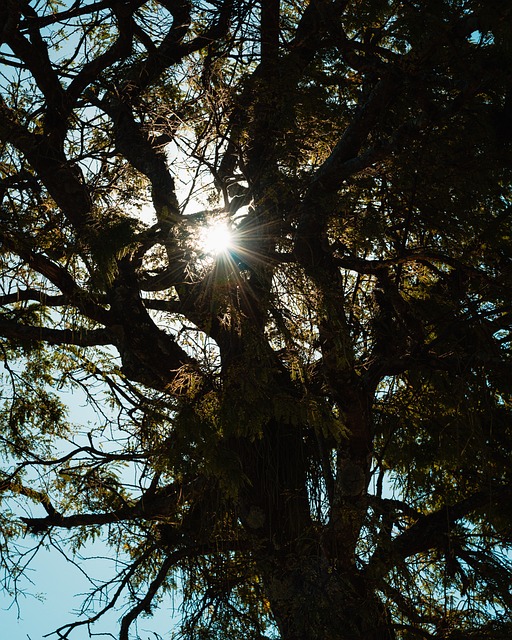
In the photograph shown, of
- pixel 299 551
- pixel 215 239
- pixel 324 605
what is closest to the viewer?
pixel 324 605

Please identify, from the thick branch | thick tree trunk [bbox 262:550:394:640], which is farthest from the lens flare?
thick tree trunk [bbox 262:550:394:640]

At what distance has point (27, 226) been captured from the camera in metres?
4.14

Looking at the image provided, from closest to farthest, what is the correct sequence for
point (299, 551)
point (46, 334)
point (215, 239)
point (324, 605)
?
point (324, 605) < point (215, 239) < point (299, 551) < point (46, 334)

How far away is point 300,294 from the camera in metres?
3.89

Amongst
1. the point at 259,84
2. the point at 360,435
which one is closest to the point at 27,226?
the point at 259,84

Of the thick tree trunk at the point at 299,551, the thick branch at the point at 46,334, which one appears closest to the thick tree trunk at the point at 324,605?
the thick tree trunk at the point at 299,551

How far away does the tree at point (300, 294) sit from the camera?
3.37 meters

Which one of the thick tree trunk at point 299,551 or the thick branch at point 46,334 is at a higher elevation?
the thick branch at point 46,334

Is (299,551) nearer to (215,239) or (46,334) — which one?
(215,239)

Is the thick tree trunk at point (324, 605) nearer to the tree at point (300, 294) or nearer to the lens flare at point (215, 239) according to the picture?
the tree at point (300, 294)

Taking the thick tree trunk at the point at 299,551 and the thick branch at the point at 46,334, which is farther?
the thick branch at the point at 46,334

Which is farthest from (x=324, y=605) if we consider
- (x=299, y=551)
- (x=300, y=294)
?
(x=300, y=294)

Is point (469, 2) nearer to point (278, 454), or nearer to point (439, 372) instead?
point (439, 372)


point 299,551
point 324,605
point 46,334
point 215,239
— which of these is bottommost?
point 324,605
